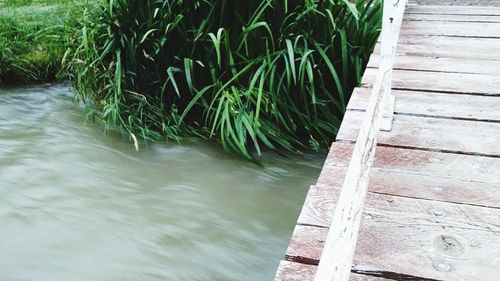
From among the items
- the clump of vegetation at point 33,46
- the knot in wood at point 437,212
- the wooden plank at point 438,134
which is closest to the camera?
the knot in wood at point 437,212

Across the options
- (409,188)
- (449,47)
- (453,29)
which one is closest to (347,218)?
(409,188)

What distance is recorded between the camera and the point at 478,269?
903 millimetres

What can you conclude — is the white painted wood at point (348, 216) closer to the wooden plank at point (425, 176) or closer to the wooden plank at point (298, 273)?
the wooden plank at point (298, 273)

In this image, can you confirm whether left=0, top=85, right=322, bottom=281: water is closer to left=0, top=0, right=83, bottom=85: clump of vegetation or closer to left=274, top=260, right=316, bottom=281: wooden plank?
left=0, top=0, right=83, bottom=85: clump of vegetation

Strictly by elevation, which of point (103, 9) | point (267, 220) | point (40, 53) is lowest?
point (267, 220)

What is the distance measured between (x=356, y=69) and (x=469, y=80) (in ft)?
2.51

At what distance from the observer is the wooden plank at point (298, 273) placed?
2.89 feet

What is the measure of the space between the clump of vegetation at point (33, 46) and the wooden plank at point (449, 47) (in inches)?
74.9

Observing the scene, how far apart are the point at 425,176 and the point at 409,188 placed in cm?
8

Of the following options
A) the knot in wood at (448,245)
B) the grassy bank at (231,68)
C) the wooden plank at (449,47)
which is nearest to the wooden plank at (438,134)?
the knot in wood at (448,245)

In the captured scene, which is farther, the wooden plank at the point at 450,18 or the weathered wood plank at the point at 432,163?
the wooden plank at the point at 450,18

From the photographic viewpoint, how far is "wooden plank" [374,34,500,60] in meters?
2.24

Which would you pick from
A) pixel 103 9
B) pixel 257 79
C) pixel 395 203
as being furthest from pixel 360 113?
pixel 103 9

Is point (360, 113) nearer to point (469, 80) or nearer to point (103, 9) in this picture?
point (469, 80)
